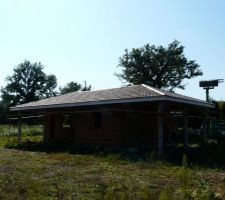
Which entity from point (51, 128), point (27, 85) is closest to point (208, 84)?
point (51, 128)

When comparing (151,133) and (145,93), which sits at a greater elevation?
(145,93)

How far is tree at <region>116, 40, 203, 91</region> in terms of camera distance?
61219 mm

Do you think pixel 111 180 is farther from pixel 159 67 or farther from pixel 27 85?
pixel 27 85

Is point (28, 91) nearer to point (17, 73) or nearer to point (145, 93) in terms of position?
point (17, 73)

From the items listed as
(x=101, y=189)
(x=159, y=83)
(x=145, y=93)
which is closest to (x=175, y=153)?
(x=145, y=93)

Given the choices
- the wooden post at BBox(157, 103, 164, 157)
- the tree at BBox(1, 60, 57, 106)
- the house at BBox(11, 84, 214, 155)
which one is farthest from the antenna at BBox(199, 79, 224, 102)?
the tree at BBox(1, 60, 57, 106)

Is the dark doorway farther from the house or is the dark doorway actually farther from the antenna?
the antenna

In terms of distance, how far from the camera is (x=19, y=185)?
950cm

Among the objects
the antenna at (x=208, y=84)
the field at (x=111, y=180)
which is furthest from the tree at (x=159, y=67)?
the field at (x=111, y=180)

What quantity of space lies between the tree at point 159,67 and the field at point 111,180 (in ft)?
149

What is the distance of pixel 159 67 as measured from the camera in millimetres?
61469

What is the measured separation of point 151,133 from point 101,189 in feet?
49.1

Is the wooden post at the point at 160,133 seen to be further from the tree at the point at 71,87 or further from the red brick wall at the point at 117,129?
the tree at the point at 71,87

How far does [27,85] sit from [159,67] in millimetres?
33971
